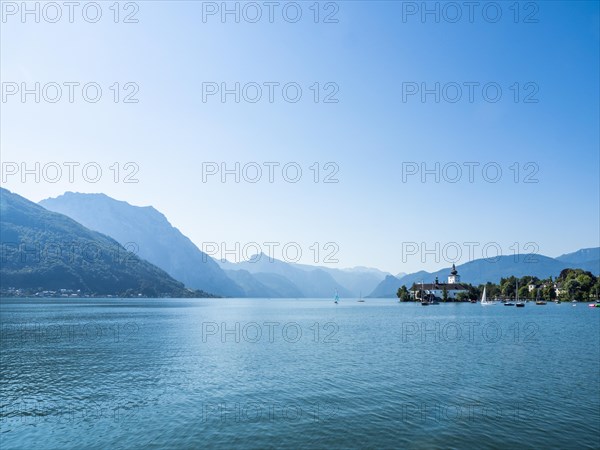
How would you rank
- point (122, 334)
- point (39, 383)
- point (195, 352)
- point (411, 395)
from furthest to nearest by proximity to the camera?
point (122, 334)
point (195, 352)
point (39, 383)
point (411, 395)

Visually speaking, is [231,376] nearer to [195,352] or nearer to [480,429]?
[195,352]

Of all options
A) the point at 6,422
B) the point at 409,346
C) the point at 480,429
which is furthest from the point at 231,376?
the point at 409,346

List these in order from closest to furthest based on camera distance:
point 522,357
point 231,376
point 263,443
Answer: point 263,443, point 231,376, point 522,357

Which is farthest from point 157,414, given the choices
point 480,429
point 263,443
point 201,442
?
point 480,429

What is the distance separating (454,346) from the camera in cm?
7556

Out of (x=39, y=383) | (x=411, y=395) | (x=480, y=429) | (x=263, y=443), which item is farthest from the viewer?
(x=39, y=383)

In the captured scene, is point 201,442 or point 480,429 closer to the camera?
point 201,442

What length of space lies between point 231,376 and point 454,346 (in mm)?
48115

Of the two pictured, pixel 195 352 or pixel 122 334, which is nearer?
pixel 195 352

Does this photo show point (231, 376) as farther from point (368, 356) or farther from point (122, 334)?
point (122, 334)

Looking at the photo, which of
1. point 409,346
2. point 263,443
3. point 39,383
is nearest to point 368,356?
point 409,346

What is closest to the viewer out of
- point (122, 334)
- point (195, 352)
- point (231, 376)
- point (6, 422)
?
point (6, 422)

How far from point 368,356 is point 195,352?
33.5m

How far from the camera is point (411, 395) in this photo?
41.1 meters
